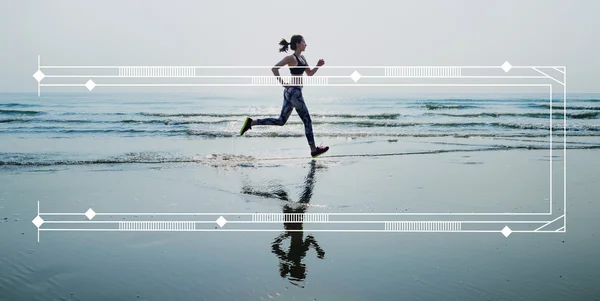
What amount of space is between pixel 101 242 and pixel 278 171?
446cm

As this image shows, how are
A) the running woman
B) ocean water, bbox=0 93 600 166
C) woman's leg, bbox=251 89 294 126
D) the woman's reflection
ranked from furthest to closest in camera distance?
ocean water, bbox=0 93 600 166
woman's leg, bbox=251 89 294 126
the running woman
the woman's reflection

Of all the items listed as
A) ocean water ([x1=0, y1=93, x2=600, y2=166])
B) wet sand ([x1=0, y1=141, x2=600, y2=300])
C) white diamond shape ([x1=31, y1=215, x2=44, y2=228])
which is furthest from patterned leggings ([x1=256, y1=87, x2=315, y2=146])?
white diamond shape ([x1=31, y1=215, x2=44, y2=228])

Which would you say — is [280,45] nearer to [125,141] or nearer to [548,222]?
[548,222]

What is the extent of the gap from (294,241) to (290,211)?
126 centimetres

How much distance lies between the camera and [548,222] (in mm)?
5883

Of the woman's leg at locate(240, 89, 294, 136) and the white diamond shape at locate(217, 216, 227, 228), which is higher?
the woman's leg at locate(240, 89, 294, 136)

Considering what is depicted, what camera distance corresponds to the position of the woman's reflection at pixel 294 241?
14.3 ft

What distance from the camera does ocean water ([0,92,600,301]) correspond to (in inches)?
160

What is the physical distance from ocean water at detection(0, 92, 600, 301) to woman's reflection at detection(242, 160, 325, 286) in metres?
0.02

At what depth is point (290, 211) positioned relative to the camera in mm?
6438

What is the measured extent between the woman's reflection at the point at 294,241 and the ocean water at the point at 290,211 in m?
0.02

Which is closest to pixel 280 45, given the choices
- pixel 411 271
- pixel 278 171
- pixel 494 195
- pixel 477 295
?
pixel 278 171

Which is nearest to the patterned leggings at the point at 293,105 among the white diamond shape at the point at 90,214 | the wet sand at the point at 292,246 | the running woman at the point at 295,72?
the running woman at the point at 295,72

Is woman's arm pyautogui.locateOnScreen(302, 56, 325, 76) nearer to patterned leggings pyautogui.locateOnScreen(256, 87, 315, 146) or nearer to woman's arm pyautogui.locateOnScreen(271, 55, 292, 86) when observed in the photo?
woman's arm pyautogui.locateOnScreen(271, 55, 292, 86)
